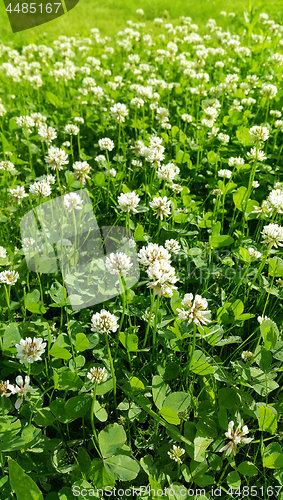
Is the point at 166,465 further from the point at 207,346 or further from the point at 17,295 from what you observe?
the point at 17,295

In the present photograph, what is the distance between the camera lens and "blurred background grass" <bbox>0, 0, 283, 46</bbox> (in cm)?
662

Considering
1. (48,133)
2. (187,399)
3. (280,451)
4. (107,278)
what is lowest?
(280,451)

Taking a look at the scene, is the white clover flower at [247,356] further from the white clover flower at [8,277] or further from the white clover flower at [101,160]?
the white clover flower at [101,160]

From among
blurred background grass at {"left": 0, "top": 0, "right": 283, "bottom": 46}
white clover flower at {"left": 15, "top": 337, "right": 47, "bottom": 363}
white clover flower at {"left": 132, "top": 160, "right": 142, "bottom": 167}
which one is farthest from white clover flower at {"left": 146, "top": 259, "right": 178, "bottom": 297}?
blurred background grass at {"left": 0, "top": 0, "right": 283, "bottom": 46}

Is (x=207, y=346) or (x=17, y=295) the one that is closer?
(x=207, y=346)

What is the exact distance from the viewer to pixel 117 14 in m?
7.69

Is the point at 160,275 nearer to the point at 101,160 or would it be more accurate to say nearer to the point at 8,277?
the point at 8,277

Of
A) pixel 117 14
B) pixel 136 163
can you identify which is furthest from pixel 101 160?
pixel 117 14

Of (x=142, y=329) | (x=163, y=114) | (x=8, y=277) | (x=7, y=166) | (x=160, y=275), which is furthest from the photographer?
(x=163, y=114)

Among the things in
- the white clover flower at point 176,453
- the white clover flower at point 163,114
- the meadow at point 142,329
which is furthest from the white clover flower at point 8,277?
the white clover flower at point 163,114

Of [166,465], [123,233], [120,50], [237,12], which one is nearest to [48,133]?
[123,233]

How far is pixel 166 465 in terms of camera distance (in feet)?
4.63

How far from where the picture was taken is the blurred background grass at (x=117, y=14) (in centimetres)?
662

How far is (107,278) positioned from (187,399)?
77 centimetres
